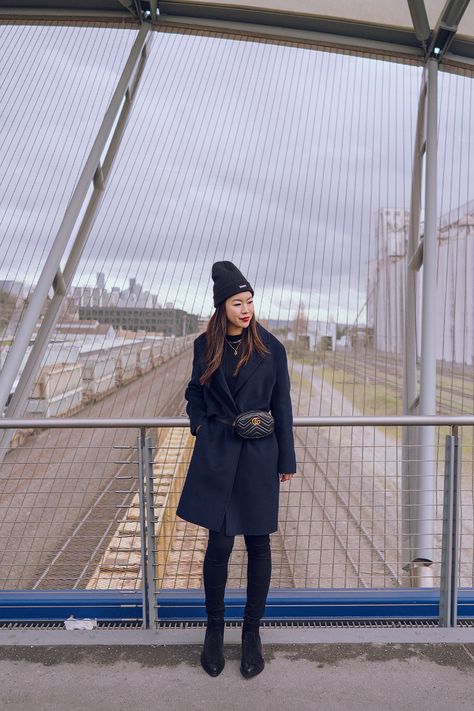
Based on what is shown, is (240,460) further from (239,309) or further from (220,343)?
(239,309)

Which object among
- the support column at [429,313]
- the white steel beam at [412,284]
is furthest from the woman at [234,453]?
the white steel beam at [412,284]

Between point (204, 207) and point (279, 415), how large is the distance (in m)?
3.71

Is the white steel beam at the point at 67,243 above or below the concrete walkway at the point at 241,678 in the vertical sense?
above

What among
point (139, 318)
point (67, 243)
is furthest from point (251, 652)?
point (67, 243)

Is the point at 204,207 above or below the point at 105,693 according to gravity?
above

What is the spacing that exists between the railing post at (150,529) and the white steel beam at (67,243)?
234 centimetres

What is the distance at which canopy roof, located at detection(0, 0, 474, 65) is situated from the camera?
529 cm

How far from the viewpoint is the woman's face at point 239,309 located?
6.32 feet

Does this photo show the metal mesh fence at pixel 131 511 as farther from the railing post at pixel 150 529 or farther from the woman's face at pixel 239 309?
the woman's face at pixel 239 309

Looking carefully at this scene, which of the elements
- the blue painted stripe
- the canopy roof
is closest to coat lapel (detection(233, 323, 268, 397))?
the blue painted stripe

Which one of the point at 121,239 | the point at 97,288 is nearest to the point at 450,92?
the point at 121,239

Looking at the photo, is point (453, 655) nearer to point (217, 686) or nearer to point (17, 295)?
point (217, 686)

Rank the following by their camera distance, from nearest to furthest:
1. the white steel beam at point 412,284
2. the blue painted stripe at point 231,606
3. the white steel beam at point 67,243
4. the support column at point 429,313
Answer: the blue painted stripe at point 231,606 < the white steel beam at point 67,243 < the support column at point 429,313 < the white steel beam at point 412,284

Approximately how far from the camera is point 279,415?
77.2 inches
